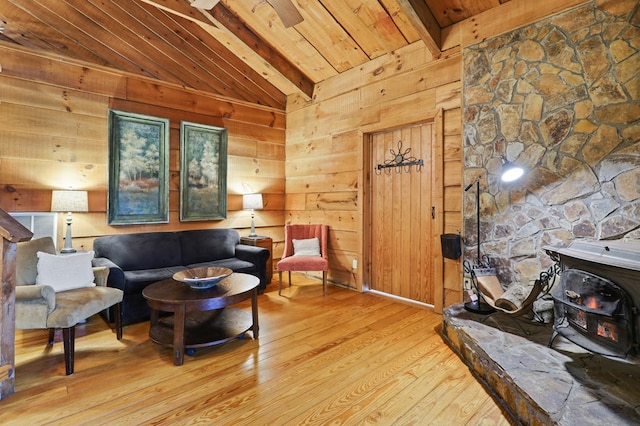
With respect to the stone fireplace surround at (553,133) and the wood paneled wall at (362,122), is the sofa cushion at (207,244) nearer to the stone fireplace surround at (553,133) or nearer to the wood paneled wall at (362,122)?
the wood paneled wall at (362,122)

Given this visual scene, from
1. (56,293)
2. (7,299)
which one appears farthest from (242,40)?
(7,299)

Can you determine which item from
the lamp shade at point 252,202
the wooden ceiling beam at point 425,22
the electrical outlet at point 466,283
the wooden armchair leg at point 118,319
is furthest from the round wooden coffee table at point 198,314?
the wooden ceiling beam at point 425,22

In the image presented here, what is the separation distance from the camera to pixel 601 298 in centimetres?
192

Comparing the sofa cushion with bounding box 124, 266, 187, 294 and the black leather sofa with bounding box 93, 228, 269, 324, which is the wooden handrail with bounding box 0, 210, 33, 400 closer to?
the black leather sofa with bounding box 93, 228, 269, 324

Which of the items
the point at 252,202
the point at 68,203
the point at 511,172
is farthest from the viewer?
the point at 252,202

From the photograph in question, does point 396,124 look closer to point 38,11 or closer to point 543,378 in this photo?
point 543,378

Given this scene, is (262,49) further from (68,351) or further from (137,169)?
(68,351)

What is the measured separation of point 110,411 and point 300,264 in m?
2.44

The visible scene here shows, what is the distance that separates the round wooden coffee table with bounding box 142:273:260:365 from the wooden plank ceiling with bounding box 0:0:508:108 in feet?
7.84

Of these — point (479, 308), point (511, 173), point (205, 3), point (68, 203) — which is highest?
point (205, 3)

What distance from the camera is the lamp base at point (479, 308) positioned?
2.79m

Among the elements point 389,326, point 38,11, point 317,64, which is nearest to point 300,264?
point 389,326

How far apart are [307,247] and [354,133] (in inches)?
64.0

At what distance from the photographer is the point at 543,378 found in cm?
182
